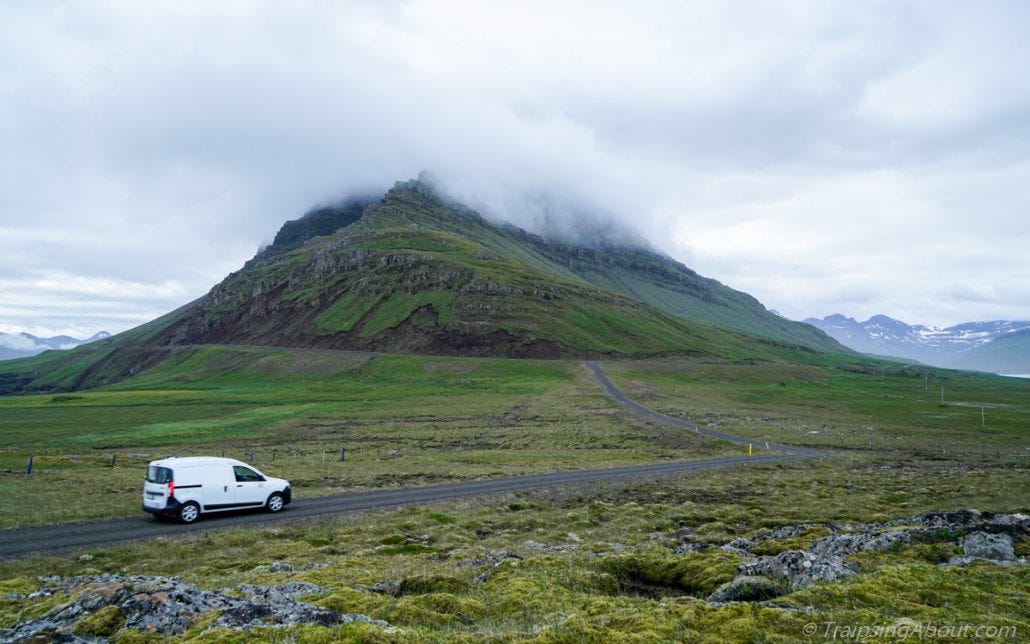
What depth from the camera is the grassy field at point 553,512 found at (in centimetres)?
1014

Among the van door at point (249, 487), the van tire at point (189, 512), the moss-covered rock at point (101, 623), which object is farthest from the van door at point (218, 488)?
the moss-covered rock at point (101, 623)

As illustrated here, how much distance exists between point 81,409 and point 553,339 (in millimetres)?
128424

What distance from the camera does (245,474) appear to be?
1013 inches

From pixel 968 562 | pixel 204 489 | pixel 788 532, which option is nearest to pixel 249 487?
pixel 204 489

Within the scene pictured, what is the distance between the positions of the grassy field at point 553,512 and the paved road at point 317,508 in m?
1.87

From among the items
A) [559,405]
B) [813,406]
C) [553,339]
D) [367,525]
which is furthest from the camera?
[553,339]

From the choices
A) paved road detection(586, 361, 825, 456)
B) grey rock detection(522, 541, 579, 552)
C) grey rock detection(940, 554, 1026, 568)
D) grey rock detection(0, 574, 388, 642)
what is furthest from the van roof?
A: paved road detection(586, 361, 825, 456)

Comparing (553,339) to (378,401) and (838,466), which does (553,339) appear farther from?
(838,466)

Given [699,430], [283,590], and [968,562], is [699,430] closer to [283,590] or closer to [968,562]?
[968,562]

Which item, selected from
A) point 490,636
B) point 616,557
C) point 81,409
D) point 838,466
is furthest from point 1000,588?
point 81,409

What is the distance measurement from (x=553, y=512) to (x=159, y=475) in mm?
17301

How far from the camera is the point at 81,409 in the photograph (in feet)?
342

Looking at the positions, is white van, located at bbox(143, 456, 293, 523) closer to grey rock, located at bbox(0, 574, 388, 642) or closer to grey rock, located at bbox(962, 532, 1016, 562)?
grey rock, located at bbox(0, 574, 388, 642)

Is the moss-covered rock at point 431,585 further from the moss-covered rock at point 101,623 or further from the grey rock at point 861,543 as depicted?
the grey rock at point 861,543
